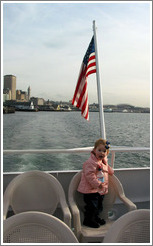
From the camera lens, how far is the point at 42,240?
148 centimetres

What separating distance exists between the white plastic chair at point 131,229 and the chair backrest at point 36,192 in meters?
1.28

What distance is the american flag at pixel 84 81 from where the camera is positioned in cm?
437

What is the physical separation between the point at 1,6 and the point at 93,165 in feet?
6.39

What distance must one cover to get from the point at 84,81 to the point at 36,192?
2.16 m

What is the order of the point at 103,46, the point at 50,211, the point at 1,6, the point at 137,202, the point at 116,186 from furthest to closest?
the point at 103,46
the point at 137,202
the point at 116,186
the point at 50,211
the point at 1,6

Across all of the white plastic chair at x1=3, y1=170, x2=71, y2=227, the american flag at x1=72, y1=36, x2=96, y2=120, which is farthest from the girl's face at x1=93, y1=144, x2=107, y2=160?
the american flag at x1=72, y1=36, x2=96, y2=120

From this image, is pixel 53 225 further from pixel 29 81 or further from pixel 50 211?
pixel 29 81

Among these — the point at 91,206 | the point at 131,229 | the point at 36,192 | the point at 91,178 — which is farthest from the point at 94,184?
the point at 131,229

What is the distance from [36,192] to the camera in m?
2.80

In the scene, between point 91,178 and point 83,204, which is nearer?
point 91,178

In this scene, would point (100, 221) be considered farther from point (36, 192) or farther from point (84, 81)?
point (84, 81)

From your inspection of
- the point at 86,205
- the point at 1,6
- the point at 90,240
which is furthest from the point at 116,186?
the point at 1,6

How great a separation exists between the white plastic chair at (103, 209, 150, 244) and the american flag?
9.64 feet

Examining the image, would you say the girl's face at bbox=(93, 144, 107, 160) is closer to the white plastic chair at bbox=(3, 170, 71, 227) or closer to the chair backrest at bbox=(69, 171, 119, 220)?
the chair backrest at bbox=(69, 171, 119, 220)
